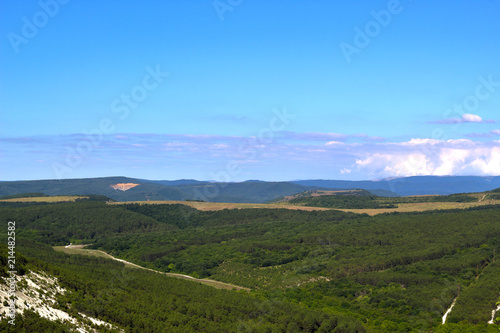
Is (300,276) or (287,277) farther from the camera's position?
(300,276)

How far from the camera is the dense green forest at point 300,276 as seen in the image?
236 ft

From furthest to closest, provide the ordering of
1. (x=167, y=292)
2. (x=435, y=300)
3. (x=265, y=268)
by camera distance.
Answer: (x=265, y=268) → (x=435, y=300) → (x=167, y=292)

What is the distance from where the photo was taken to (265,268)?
137 meters

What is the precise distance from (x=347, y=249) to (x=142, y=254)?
65113mm

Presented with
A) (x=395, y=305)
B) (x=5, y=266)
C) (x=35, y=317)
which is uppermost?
(x=5, y=266)

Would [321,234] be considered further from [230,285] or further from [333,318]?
[333,318]

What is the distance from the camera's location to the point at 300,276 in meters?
123

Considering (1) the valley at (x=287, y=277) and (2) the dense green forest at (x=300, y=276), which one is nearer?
(1) the valley at (x=287, y=277)

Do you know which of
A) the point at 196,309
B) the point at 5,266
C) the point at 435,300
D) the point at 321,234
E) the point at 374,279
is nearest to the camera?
the point at 5,266

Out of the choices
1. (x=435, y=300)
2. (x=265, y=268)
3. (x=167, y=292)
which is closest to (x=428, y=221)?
(x=265, y=268)

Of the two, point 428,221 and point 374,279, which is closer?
point 374,279

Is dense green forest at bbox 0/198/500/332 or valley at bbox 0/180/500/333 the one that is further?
dense green forest at bbox 0/198/500/332

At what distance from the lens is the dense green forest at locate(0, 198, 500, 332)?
2837 inches

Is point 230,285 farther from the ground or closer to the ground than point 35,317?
closer to the ground
